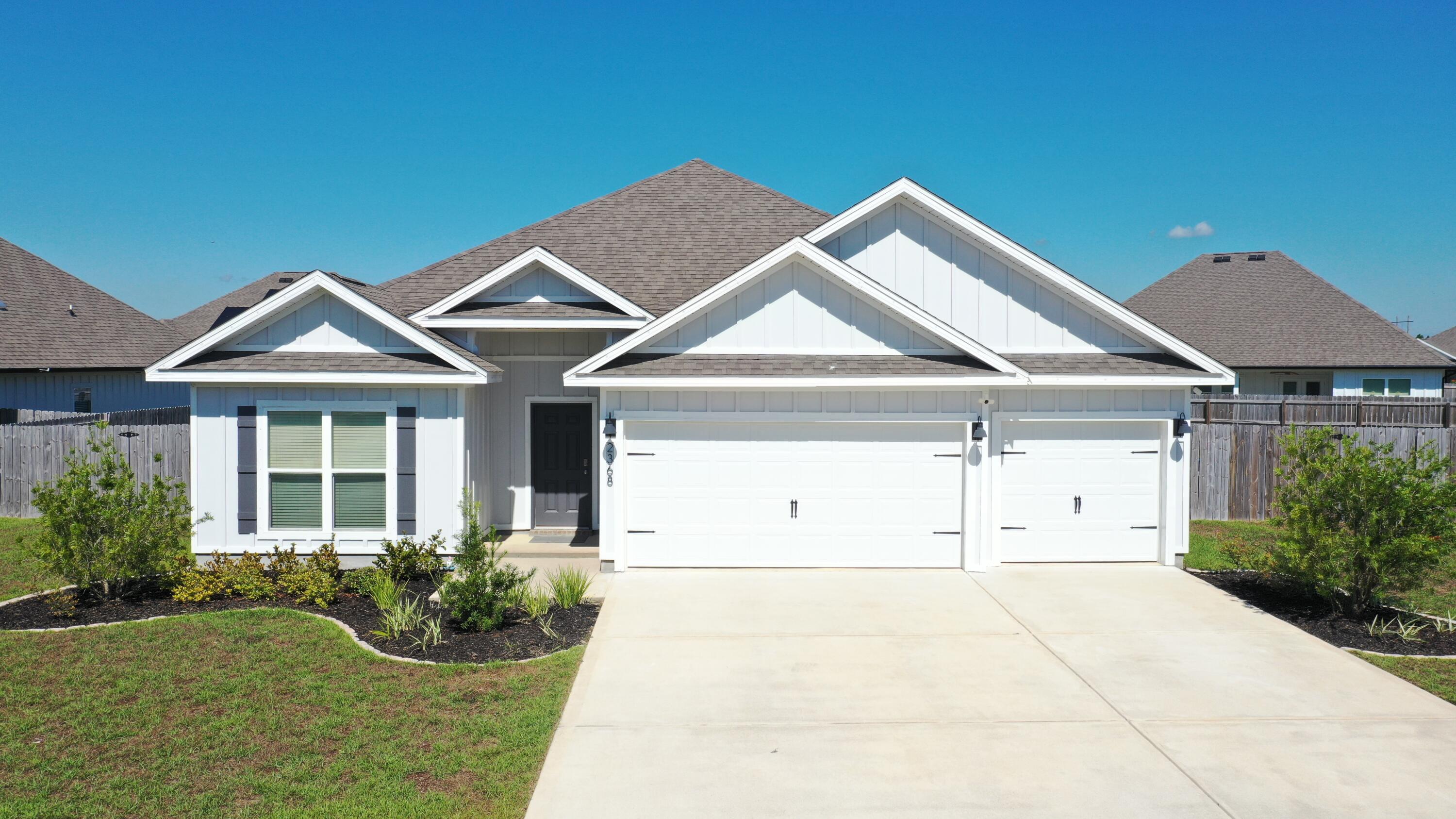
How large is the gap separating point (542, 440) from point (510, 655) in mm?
6486

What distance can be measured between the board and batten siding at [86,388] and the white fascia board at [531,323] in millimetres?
8568

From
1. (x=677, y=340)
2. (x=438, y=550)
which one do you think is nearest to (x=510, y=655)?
(x=438, y=550)

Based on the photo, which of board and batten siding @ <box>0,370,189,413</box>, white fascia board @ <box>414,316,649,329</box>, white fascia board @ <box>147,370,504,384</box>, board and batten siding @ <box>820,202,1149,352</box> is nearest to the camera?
white fascia board @ <box>147,370,504,384</box>

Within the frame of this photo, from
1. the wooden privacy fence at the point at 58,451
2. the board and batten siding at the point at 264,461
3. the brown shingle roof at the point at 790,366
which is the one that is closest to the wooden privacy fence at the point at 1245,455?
the brown shingle roof at the point at 790,366

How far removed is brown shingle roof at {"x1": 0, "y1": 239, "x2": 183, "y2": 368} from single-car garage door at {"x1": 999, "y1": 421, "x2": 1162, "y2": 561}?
21.2 metres

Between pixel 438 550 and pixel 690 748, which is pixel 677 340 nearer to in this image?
pixel 438 550

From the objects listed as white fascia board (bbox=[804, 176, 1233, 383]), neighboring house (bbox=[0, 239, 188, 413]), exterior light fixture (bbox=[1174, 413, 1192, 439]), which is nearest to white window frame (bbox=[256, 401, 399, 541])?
white fascia board (bbox=[804, 176, 1233, 383])

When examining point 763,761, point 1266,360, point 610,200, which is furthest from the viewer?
point 1266,360

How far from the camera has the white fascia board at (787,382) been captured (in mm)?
11062

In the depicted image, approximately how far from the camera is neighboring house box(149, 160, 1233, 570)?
1141 cm

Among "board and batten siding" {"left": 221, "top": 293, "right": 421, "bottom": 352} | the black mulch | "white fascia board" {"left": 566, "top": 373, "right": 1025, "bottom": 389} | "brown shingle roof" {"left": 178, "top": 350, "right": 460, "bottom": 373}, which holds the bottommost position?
the black mulch

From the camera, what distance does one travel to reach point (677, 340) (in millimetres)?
11734

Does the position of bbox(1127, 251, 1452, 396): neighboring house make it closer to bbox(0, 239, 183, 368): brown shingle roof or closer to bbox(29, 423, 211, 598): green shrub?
bbox(29, 423, 211, 598): green shrub

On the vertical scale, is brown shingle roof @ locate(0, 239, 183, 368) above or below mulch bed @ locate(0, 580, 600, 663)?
above
